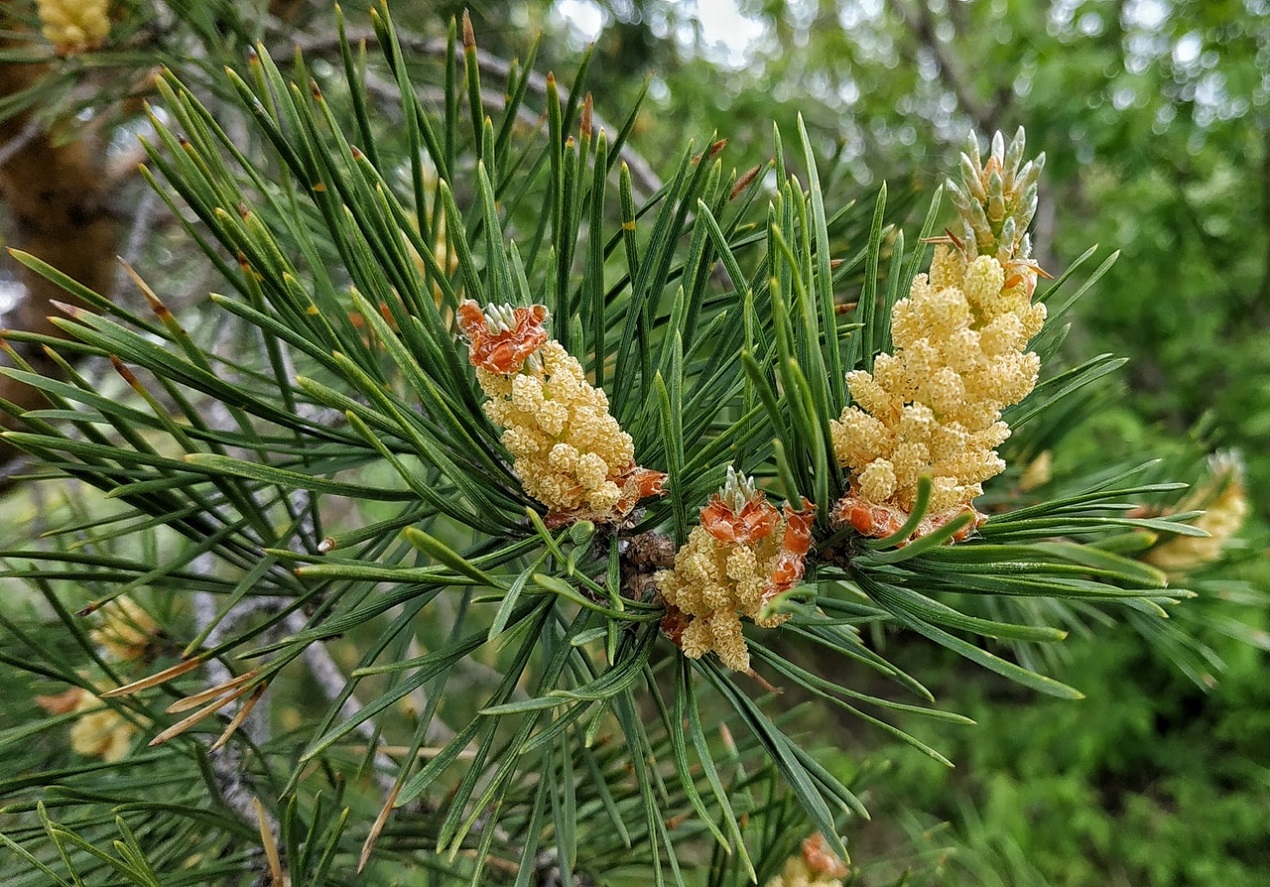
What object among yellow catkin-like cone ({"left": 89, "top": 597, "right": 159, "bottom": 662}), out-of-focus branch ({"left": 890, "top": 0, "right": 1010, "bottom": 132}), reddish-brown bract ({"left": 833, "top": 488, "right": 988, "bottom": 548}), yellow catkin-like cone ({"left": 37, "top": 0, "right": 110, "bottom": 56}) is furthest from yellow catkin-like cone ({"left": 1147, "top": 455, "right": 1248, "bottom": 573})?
out-of-focus branch ({"left": 890, "top": 0, "right": 1010, "bottom": 132})

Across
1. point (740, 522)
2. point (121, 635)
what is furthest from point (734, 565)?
point (121, 635)

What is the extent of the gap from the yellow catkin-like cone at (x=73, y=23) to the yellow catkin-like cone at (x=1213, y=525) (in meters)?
0.86

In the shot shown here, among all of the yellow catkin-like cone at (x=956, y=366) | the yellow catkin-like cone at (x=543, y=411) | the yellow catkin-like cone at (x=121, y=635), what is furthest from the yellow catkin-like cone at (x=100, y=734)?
the yellow catkin-like cone at (x=956, y=366)

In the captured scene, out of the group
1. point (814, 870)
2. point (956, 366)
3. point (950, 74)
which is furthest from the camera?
point (950, 74)

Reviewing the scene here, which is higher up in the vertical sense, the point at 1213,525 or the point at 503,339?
Result: the point at 503,339

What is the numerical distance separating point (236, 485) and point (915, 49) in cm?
275

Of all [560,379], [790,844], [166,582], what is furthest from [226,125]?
[790,844]

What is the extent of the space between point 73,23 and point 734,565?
605 millimetres

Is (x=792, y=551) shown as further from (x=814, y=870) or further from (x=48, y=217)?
(x=48, y=217)

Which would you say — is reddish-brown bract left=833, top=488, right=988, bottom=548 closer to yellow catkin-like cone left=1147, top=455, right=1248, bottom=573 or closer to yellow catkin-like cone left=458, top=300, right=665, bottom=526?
yellow catkin-like cone left=458, top=300, right=665, bottom=526

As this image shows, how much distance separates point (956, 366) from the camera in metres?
0.24

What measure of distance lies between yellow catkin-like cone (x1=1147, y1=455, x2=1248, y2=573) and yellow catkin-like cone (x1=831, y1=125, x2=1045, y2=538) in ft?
1.34

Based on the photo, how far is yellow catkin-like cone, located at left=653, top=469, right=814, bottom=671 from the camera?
261mm

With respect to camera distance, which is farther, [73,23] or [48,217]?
[48,217]
